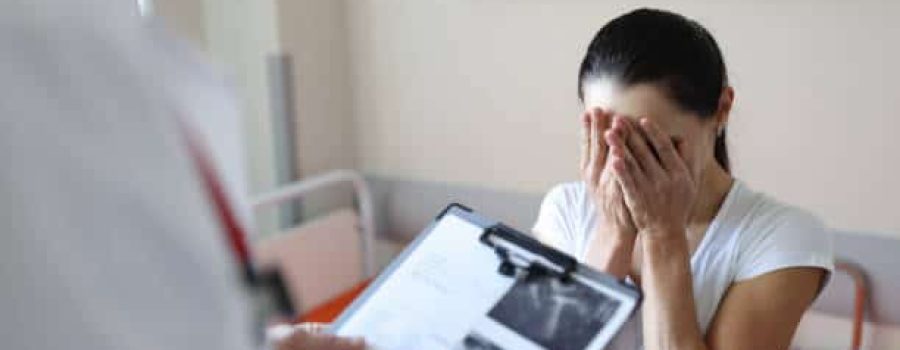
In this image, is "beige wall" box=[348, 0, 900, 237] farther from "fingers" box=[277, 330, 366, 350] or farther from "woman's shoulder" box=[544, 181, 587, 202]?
"fingers" box=[277, 330, 366, 350]

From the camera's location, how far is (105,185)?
25cm

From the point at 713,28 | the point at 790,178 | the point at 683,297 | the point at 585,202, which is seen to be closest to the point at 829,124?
the point at 790,178

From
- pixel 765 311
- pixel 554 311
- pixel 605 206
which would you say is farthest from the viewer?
pixel 605 206

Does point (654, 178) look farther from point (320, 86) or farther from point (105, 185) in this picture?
point (320, 86)

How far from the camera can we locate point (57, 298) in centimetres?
25

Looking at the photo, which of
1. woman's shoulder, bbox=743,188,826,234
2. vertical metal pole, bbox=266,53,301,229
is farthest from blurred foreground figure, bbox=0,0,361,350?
vertical metal pole, bbox=266,53,301,229

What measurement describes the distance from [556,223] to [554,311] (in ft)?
1.62

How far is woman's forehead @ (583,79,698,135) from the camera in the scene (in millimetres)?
→ 955

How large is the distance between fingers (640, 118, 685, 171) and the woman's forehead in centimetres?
1

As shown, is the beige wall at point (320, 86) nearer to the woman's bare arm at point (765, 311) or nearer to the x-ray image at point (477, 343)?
the woman's bare arm at point (765, 311)

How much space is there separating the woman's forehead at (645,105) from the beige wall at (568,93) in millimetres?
834

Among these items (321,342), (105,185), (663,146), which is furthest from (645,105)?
(105,185)

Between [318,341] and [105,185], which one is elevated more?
[105,185]

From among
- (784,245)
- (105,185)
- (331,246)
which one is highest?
(105,185)
